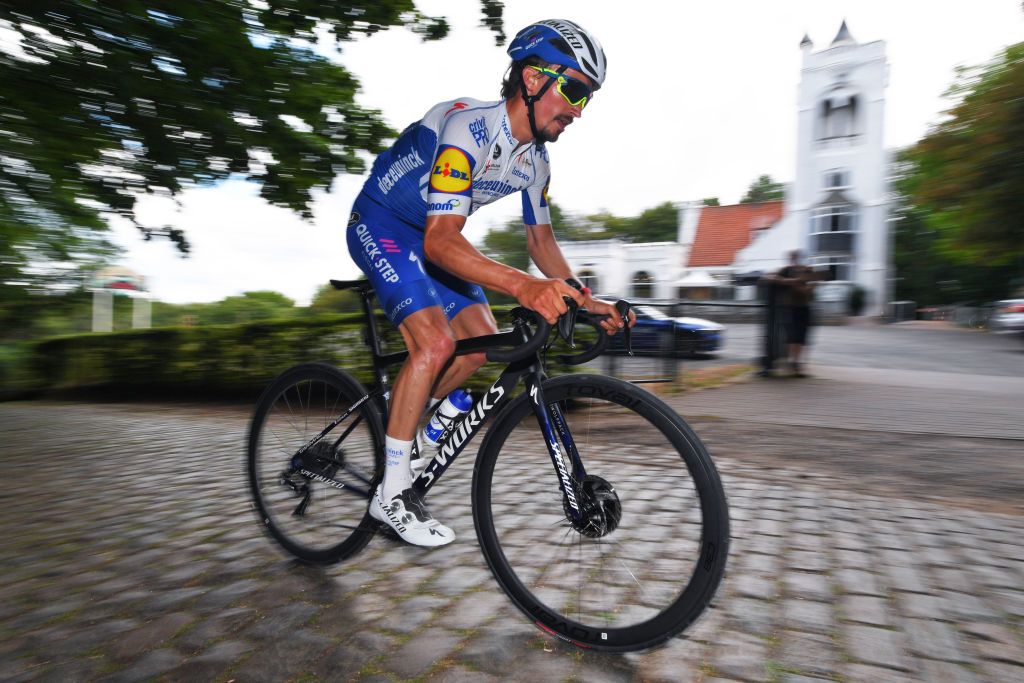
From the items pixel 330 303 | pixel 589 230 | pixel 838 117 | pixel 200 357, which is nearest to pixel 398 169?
pixel 200 357

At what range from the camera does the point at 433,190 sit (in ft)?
8.47

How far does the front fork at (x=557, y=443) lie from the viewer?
8.17ft

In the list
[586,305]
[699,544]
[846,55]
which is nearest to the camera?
[699,544]

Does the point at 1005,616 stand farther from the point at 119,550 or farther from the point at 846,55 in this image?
the point at 846,55

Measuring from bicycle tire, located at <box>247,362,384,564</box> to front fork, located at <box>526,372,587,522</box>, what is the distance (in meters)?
0.79

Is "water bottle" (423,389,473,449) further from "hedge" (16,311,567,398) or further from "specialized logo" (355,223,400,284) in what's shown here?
"hedge" (16,311,567,398)

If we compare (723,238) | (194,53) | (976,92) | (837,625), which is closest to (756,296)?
(194,53)

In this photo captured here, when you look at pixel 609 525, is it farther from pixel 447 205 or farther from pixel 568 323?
pixel 447 205

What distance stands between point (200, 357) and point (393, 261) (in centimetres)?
946

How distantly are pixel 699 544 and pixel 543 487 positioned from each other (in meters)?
0.65

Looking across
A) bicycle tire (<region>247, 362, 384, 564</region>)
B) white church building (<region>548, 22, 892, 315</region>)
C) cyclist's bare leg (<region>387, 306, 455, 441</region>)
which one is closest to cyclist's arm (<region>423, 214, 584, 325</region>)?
cyclist's bare leg (<region>387, 306, 455, 441</region>)

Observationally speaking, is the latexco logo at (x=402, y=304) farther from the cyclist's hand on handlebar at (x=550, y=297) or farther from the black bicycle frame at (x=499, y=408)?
the cyclist's hand on handlebar at (x=550, y=297)

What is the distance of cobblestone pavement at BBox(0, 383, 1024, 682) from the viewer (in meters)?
2.32

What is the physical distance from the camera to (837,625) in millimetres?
2553
